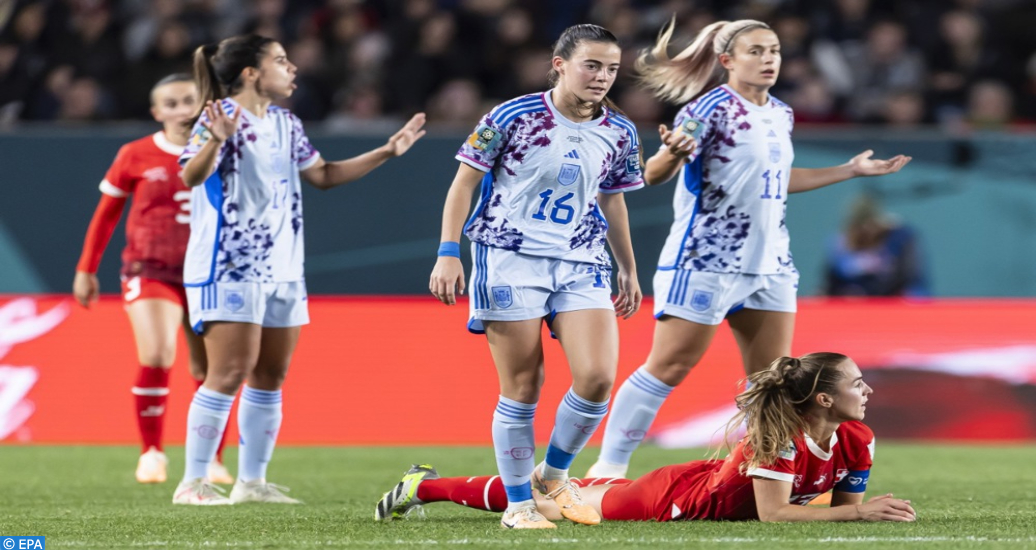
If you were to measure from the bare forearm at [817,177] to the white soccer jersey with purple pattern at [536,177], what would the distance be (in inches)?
56.3

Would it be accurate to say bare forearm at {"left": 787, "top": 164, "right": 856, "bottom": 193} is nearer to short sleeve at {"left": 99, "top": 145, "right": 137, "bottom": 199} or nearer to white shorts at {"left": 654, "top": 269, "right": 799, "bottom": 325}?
white shorts at {"left": 654, "top": 269, "right": 799, "bottom": 325}

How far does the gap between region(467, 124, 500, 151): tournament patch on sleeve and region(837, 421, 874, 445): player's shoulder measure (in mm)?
1576

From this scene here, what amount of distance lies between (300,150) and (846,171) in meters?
2.36

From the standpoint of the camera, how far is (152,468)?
292 inches

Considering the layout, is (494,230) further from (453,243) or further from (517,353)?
(517,353)

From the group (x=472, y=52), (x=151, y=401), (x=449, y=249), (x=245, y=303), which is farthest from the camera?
(x=472, y=52)

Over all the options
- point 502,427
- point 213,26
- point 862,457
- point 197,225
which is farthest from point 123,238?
point 862,457

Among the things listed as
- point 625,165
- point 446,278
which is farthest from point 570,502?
point 625,165

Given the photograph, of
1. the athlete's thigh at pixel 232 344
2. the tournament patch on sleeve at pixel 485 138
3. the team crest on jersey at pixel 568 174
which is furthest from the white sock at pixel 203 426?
the team crest on jersey at pixel 568 174

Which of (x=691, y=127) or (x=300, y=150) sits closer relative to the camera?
(x=691, y=127)

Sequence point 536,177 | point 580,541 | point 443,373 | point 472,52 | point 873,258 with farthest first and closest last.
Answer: point 472,52 → point 873,258 → point 443,373 → point 536,177 → point 580,541

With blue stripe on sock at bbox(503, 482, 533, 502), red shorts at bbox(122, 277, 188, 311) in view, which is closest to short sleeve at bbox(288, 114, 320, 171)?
red shorts at bbox(122, 277, 188, 311)

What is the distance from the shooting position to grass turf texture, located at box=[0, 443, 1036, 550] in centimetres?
477

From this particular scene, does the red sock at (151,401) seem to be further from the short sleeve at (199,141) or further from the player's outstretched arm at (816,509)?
the player's outstretched arm at (816,509)
